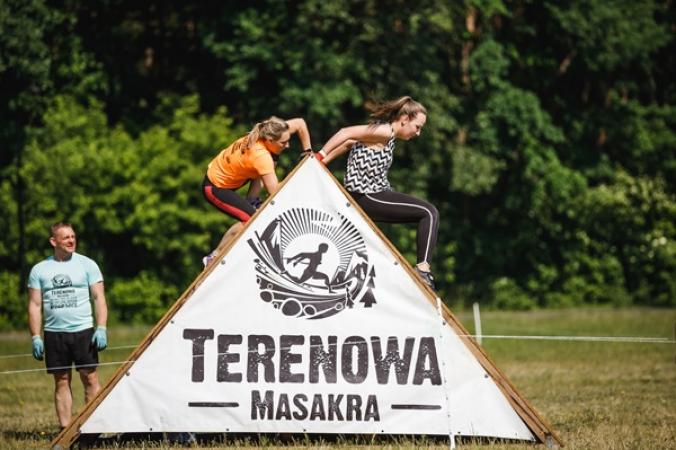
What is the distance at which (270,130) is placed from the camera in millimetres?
8617

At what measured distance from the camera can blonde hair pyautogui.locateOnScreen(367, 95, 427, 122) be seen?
28.1ft

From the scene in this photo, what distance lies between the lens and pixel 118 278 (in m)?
27.1

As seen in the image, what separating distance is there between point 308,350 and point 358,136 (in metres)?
1.89

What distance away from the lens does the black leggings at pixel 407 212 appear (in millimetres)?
8500

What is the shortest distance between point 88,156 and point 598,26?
15.4 m

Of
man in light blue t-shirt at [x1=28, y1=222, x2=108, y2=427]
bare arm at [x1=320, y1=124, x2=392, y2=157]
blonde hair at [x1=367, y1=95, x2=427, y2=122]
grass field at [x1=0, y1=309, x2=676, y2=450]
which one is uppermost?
blonde hair at [x1=367, y1=95, x2=427, y2=122]

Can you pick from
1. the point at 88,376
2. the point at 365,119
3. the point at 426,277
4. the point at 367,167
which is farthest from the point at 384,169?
the point at 365,119

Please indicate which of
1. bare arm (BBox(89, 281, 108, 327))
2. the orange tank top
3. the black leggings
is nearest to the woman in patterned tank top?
the black leggings

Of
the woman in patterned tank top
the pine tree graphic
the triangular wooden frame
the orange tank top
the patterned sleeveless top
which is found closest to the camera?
the triangular wooden frame

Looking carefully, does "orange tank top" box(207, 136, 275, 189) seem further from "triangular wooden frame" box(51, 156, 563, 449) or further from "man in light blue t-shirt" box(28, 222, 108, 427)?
"man in light blue t-shirt" box(28, 222, 108, 427)

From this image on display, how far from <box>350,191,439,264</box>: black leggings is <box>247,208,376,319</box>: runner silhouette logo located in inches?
24.6

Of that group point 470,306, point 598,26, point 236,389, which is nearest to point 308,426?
point 236,389

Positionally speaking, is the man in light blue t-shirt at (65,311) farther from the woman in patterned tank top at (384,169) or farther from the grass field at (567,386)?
the woman in patterned tank top at (384,169)

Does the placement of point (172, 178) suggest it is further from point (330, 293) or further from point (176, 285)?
point (330, 293)
